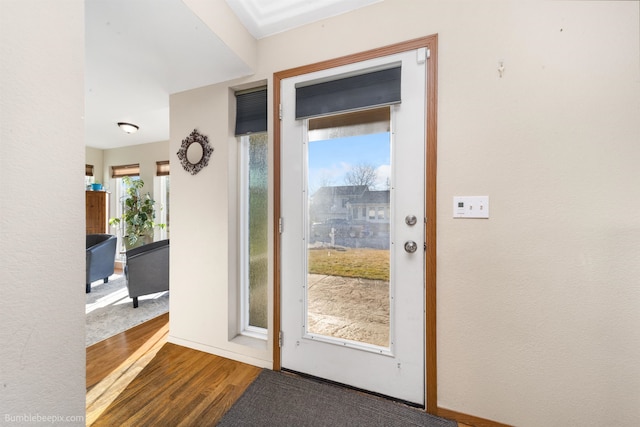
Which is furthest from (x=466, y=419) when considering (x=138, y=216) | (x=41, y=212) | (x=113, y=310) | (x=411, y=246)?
(x=138, y=216)

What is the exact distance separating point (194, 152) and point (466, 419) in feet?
8.39

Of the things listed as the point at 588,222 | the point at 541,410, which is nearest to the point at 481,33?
the point at 588,222

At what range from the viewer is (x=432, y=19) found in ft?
4.50

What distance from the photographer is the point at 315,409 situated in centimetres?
139

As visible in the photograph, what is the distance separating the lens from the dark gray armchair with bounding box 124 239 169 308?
8.76 feet

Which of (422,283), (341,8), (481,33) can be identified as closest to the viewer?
(481,33)

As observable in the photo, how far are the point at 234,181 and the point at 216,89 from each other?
751 mm

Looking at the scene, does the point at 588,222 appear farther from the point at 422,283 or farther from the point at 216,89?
the point at 216,89

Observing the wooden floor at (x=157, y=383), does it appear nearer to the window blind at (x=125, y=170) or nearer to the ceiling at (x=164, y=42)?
the ceiling at (x=164, y=42)

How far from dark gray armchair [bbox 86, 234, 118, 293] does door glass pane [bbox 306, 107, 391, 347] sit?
320cm

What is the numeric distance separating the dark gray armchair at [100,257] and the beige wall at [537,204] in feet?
12.8

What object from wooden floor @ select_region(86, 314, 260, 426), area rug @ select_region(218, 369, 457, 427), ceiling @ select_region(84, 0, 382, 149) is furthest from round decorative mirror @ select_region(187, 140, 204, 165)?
area rug @ select_region(218, 369, 457, 427)

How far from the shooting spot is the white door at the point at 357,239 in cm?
141

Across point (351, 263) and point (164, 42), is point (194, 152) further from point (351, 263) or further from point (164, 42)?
point (351, 263)
